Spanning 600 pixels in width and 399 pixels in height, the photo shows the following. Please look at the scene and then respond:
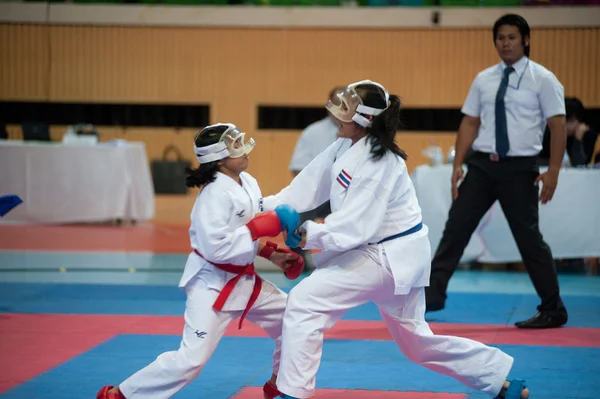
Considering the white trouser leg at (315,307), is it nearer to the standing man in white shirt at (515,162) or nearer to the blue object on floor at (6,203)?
the standing man in white shirt at (515,162)

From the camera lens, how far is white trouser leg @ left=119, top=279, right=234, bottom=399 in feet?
9.79

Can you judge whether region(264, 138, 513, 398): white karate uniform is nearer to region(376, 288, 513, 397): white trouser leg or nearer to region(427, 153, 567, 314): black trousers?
region(376, 288, 513, 397): white trouser leg

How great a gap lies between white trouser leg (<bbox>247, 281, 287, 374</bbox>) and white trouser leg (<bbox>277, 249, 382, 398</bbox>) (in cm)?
22

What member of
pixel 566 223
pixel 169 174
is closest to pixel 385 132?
pixel 566 223

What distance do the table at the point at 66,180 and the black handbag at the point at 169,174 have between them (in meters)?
3.36

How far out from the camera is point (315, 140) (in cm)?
698

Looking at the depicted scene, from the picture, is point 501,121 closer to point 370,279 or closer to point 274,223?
point 370,279

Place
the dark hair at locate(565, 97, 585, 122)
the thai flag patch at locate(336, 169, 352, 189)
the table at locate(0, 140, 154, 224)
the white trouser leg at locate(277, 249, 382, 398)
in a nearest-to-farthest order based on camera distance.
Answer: the white trouser leg at locate(277, 249, 382, 398) → the thai flag patch at locate(336, 169, 352, 189) → the dark hair at locate(565, 97, 585, 122) → the table at locate(0, 140, 154, 224)

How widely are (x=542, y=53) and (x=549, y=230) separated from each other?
769cm

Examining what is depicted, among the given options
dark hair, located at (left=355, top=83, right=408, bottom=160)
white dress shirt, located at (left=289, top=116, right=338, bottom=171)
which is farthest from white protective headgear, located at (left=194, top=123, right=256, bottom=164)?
white dress shirt, located at (left=289, top=116, right=338, bottom=171)

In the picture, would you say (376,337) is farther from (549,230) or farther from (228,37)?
(228,37)

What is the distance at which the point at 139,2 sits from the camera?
15047 millimetres

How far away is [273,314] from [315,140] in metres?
3.82

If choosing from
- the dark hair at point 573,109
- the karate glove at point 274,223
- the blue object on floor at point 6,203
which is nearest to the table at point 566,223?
the dark hair at point 573,109
